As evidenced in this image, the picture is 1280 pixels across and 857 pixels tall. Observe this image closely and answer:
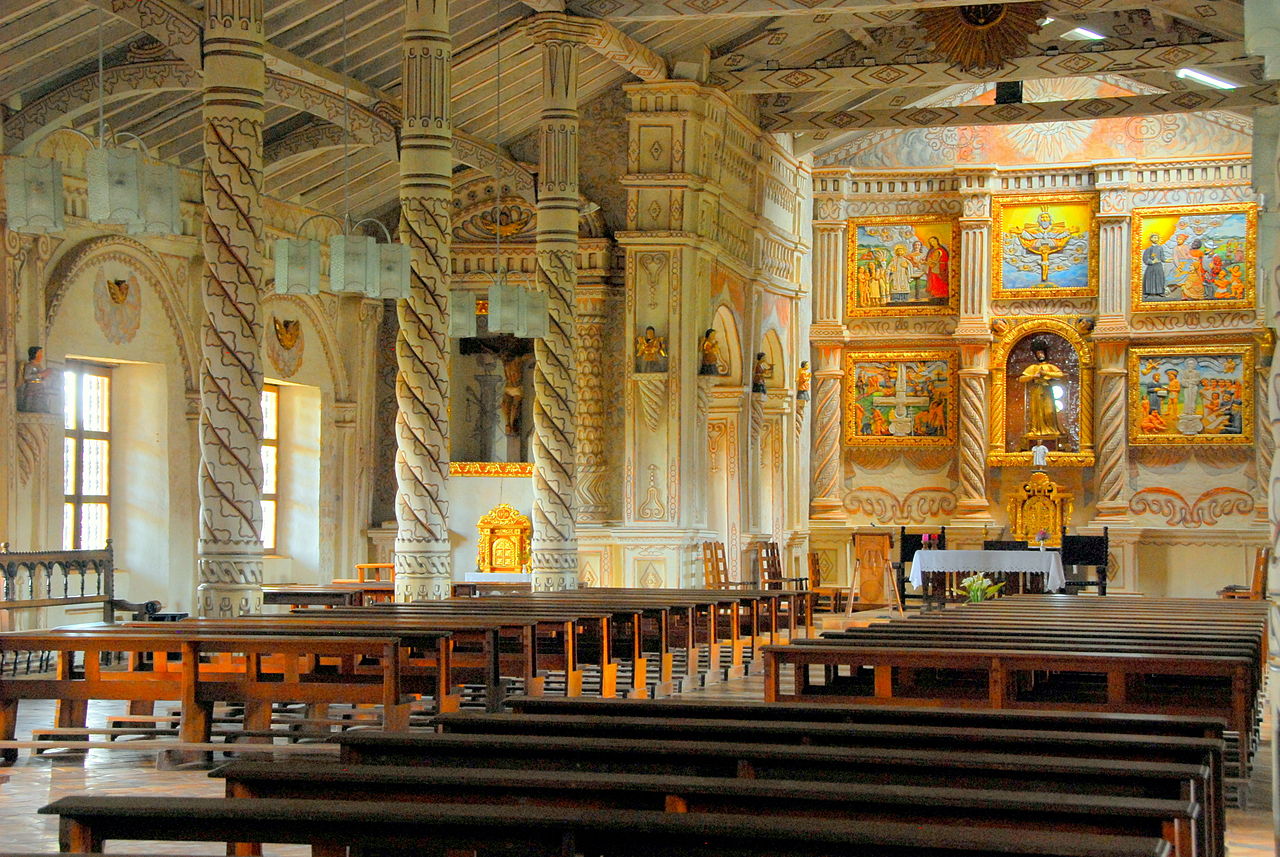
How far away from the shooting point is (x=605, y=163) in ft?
67.7

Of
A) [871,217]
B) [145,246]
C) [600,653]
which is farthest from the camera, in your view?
[871,217]

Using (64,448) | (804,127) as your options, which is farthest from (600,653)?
(804,127)

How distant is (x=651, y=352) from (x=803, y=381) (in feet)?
20.1

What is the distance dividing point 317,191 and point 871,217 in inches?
371

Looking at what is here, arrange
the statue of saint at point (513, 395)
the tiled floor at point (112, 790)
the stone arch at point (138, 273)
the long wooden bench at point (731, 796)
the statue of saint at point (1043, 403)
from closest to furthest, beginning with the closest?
1. the long wooden bench at point (731, 796)
2. the tiled floor at point (112, 790)
3. the stone arch at point (138, 273)
4. the statue of saint at point (513, 395)
5. the statue of saint at point (1043, 403)

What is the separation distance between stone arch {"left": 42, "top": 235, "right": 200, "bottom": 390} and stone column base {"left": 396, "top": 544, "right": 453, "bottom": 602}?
4937 mm

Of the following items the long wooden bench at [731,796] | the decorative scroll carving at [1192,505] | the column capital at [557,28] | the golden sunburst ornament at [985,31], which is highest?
the golden sunburst ornament at [985,31]

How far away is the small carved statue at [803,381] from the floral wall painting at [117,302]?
10.3 meters

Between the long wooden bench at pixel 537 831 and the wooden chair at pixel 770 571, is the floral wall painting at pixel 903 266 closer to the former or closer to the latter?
the wooden chair at pixel 770 571

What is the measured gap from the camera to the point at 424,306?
1295cm

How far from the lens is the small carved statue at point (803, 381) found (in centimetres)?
2469

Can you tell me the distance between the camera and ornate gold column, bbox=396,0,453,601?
1295cm

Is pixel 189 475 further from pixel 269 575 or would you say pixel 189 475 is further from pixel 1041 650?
pixel 1041 650

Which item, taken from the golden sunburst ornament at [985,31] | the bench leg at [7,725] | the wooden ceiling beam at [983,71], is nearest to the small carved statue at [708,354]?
the wooden ceiling beam at [983,71]
